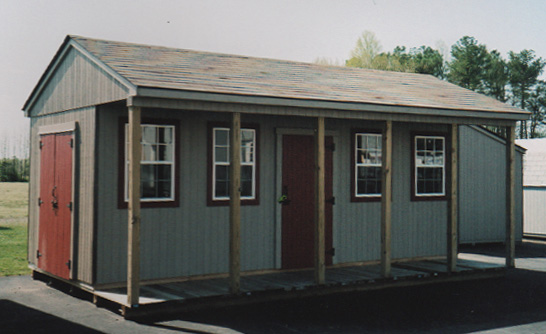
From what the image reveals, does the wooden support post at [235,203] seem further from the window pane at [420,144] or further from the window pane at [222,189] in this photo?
the window pane at [420,144]

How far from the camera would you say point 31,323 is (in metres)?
8.07

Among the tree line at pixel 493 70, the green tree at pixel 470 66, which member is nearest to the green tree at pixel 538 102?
the tree line at pixel 493 70

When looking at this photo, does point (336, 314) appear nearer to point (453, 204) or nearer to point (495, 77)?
point (453, 204)

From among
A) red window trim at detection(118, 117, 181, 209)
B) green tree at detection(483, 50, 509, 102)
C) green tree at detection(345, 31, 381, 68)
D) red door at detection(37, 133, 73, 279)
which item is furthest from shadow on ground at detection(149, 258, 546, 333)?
green tree at detection(345, 31, 381, 68)

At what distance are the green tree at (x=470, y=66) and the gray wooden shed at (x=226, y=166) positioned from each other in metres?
39.8

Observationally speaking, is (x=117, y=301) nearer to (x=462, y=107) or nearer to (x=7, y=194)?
(x=462, y=107)

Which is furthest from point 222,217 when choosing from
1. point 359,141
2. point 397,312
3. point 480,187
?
point 480,187

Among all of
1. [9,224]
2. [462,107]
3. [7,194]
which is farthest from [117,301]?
[7,194]

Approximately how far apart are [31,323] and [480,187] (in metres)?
12.9

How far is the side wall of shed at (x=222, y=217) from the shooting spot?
945 cm

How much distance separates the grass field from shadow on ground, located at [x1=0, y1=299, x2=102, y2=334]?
345 centimetres

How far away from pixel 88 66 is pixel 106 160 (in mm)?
1527

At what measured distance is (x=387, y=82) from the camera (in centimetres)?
1319

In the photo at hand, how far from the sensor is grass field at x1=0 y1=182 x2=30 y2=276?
1285cm
